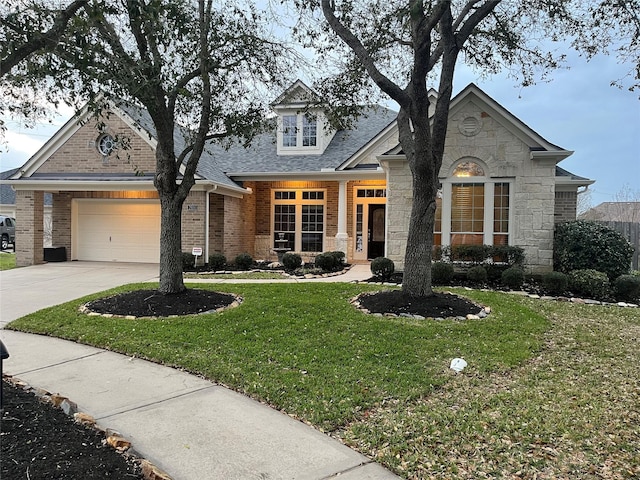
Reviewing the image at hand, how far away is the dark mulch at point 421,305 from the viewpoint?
7.28 meters

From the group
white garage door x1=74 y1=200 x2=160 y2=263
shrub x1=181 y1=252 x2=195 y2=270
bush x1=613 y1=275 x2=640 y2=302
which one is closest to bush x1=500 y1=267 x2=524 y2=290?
bush x1=613 y1=275 x2=640 y2=302

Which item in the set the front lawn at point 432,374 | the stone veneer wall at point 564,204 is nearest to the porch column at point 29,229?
the front lawn at point 432,374

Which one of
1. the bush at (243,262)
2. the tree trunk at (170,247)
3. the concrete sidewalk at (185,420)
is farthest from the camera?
the bush at (243,262)

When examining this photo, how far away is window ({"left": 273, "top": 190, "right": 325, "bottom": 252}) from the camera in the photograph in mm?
17312

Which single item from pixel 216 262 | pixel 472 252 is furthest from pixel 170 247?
pixel 472 252

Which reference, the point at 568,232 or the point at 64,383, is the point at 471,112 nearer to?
the point at 568,232

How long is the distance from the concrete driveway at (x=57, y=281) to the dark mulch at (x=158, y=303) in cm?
156

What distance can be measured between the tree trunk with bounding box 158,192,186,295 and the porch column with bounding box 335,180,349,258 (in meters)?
8.21

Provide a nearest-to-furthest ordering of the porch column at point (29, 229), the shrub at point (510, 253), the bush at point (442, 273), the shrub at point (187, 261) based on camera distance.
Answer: the bush at point (442, 273)
the shrub at point (510, 253)
the shrub at point (187, 261)
the porch column at point (29, 229)

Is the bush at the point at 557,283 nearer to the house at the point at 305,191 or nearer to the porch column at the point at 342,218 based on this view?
the house at the point at 305,191

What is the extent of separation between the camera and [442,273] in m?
10.7

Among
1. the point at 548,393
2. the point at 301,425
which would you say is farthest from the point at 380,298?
the point at 301,425

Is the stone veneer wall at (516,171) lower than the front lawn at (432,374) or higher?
higher

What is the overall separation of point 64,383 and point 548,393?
5119 millimetres
